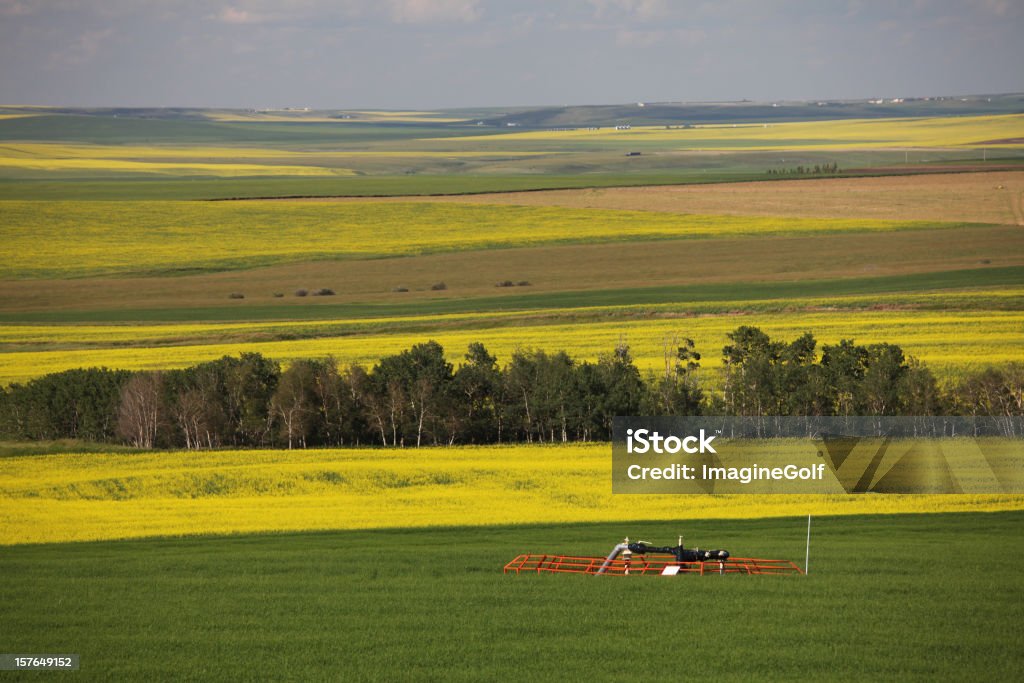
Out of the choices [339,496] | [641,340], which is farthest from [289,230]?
[339,496]

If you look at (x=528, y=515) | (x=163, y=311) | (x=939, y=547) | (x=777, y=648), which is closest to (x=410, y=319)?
(x=163, y=311)

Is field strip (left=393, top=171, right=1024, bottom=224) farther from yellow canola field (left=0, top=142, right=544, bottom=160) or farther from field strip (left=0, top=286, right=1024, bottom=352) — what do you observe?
yellow canola field (left=0, top=142, right=544, bottom=160)

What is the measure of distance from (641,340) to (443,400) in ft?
41.5

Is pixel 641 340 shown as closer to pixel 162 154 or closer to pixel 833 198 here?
pixel 833 198

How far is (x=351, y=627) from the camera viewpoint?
617 inches

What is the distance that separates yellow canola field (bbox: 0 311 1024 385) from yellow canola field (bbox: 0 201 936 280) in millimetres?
22520

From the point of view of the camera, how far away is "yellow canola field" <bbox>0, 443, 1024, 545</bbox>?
75.3 ft

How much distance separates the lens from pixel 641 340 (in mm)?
44375

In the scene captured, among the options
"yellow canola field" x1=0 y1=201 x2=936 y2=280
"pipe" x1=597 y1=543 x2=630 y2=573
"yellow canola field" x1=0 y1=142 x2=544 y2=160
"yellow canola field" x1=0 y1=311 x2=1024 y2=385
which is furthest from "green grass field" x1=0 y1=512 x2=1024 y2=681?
"yellow canola field" x1=0 y1=142 x2=544 y2=160

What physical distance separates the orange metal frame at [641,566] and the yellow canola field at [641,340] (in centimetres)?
2058

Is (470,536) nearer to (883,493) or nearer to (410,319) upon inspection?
(883,493)

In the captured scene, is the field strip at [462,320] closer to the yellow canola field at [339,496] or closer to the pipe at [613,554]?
the yellow canola field at [339,496]

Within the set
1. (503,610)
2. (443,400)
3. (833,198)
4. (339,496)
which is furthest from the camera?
(833,198)

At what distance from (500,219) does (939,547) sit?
65156 mm
